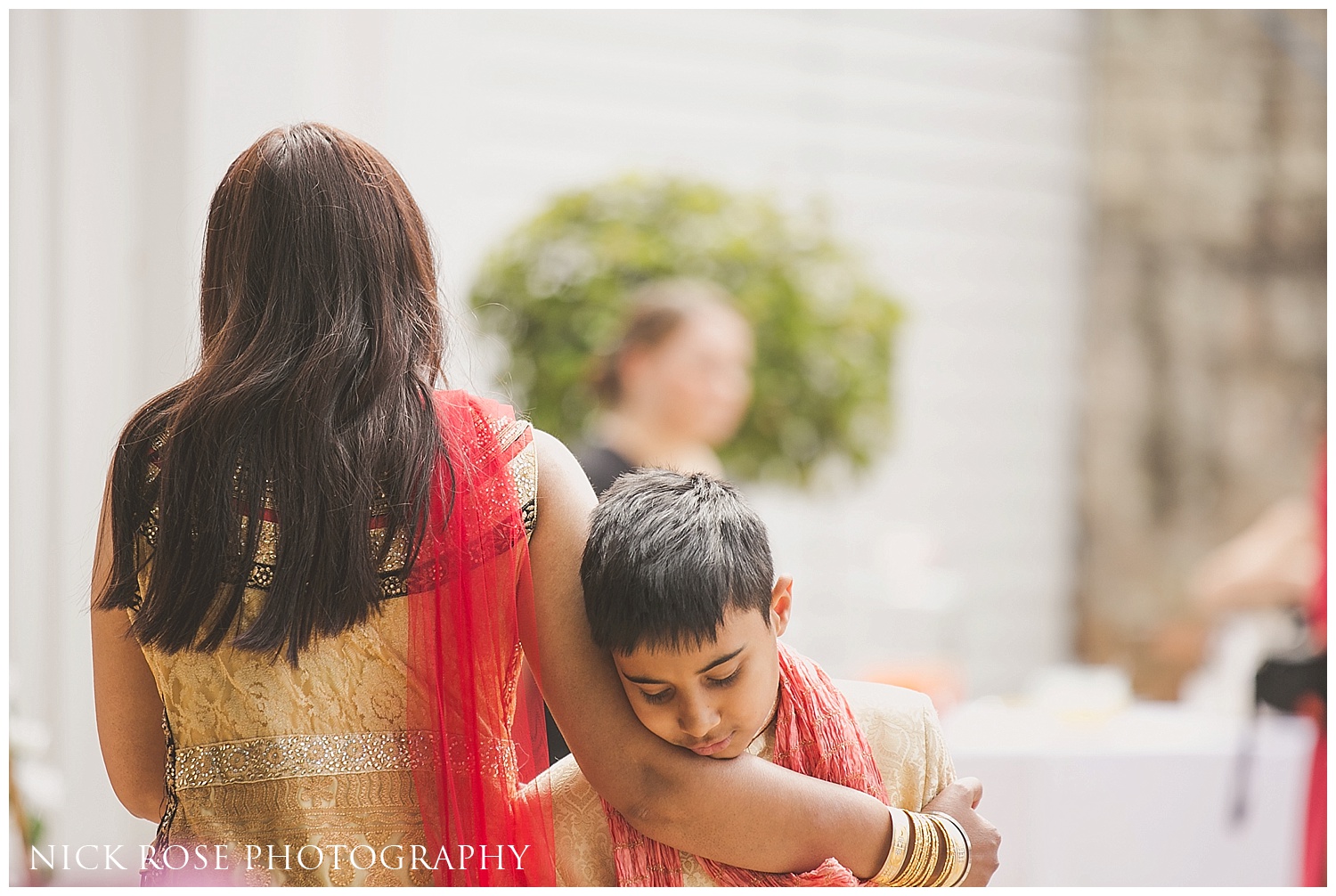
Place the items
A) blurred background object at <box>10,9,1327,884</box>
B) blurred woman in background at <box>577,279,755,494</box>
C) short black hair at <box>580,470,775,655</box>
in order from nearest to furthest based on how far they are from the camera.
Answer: short black hair at <box>580,470,775,655</box> → blurred woman in background at <box>577,279,755,494</box> → blurred background object at <box>10,9,1327,884</box>

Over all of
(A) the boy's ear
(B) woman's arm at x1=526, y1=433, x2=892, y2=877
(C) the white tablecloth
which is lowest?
(C) the white tablecloth

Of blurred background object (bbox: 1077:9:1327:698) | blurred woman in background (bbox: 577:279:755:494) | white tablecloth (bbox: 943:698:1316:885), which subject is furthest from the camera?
blurred background object (bbox: 1077:9:1327:698)

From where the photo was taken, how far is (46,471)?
262cm

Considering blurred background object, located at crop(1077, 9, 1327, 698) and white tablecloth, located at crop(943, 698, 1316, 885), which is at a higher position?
blurred background object, located at crop(1077, 9, 1327, 698)

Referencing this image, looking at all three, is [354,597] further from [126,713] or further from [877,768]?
[877,768]

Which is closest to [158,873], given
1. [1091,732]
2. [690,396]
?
[690,396]

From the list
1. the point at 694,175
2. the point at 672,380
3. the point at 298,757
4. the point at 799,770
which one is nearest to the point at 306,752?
the point at 298,757

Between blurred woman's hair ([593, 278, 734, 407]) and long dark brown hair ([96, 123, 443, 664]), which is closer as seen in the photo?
long dark brown hair ([96, 123, 443, 664])

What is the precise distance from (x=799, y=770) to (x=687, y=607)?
7.6 inches

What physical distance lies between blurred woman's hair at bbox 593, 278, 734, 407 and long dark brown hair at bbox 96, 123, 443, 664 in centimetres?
153

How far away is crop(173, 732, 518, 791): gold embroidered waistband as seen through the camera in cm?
93

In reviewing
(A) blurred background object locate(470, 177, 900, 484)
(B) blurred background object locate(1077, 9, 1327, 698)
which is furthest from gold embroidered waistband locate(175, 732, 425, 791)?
(B) blurred background object locate(1077, 9, 1327, 698)

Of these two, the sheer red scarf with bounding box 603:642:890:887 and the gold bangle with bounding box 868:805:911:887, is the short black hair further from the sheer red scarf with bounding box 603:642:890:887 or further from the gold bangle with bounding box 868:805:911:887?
the gold bangle with bounding box 868:805:911:887

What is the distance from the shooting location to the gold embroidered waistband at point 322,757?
93cm
